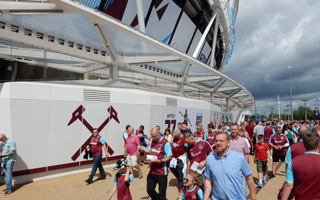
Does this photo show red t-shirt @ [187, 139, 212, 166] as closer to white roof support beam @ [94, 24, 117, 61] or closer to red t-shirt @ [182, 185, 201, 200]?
red t-shirt @ [182, 185, 201, 200]

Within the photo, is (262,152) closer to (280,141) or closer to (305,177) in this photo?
(280,141)

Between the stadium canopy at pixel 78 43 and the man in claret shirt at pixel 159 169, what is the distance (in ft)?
21.4

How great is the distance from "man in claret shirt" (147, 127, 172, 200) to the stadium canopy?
6.53 meters

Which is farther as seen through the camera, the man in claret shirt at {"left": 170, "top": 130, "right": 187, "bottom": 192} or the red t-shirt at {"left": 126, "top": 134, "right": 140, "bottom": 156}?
the red t-shirt at {"left": 126, "top": 134, "right": 140, "bottom": 156}

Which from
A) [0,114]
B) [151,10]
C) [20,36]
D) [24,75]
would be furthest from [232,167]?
[151,10]

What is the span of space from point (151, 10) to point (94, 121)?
1600 centimetres

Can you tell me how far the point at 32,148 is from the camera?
708cm

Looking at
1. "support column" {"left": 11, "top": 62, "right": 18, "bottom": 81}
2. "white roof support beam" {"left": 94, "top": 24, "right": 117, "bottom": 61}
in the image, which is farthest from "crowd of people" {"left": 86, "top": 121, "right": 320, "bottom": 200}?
"white roof support beam" {"left": 94, "top": 24, "right": 117, "bottom": 61}

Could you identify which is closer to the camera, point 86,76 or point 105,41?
point 105,41

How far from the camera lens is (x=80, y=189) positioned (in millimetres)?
6246

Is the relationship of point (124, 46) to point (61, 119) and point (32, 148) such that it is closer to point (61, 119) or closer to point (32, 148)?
point (61, 119)

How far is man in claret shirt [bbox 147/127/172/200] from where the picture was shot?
13.6 feet

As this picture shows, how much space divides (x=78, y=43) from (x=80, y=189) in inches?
328

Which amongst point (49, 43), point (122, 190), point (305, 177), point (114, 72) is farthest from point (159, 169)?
point (114, 72)
